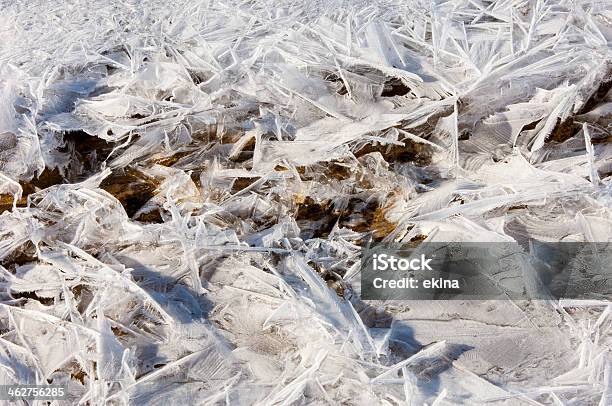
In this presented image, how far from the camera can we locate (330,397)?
3.97 feet

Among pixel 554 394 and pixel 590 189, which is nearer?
pixel 554 394

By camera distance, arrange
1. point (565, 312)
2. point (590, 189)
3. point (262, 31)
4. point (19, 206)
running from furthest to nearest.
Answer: point (262, 31) < point (19, 206) < point (590, 189) < point (565, 312)

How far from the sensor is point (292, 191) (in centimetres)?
162

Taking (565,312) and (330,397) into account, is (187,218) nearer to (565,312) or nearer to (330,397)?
(330,397)

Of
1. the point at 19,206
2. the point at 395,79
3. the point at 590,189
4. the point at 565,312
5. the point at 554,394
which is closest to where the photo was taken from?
the point at 554,394

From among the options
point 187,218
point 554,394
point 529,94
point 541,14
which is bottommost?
point 554,394

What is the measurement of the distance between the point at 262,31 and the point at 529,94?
95 centimetres

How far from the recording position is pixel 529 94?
1726 mm

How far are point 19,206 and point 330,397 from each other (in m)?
1.12

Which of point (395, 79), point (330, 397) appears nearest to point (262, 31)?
point (395, 79)

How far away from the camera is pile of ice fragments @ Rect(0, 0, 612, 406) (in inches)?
49.8

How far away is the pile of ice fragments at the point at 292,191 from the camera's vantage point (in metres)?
1.26

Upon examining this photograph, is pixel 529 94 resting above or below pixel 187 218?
above

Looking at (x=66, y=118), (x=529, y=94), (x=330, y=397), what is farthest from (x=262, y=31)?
(x=330, y=397)
